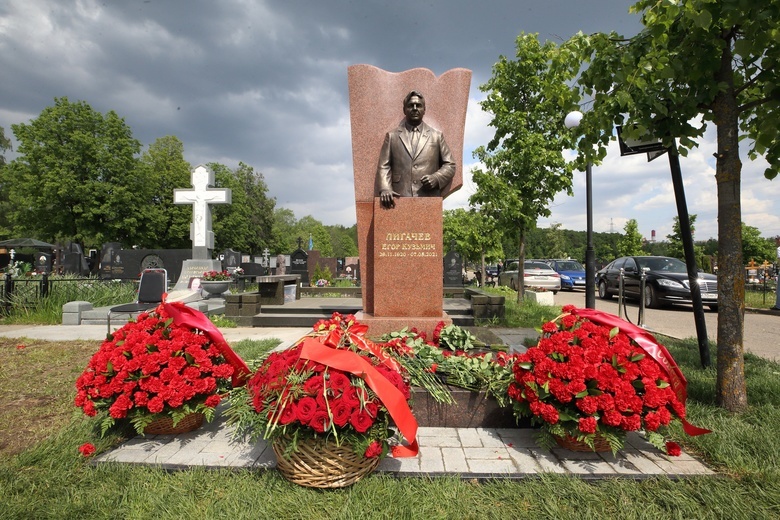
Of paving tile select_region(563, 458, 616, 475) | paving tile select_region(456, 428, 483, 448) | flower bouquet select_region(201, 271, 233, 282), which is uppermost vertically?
flower bouquet select_region(201, 271, 233, 282)

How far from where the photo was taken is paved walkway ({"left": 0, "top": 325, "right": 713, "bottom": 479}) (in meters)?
2.56

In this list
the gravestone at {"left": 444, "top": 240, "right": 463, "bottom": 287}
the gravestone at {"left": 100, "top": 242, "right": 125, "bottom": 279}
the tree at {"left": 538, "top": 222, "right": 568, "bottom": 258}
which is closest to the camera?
the gravestone at {"left": 444, "top": 240, "right": 463, "bottom": 287}

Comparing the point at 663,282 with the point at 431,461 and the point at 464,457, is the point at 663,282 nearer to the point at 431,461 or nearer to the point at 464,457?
the point at 464,457

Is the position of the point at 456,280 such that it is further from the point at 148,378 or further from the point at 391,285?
the point at 148,378

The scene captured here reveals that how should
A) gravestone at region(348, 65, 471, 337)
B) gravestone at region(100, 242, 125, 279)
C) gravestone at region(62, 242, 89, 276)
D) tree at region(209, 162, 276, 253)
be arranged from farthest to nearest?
tree at region(209, 162, 276, 253), gravestone at region(62, 242, 89, 276), gravestone at region(100, 242, 125, 279), gravestone at region(348, 65, 471, 337)

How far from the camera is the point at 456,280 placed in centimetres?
1900

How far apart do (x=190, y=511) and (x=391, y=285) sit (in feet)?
10.7

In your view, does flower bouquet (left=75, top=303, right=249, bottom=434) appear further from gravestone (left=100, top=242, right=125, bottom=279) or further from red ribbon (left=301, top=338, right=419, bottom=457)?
gravestone (left=100, top=242, right=125, bottom=279)

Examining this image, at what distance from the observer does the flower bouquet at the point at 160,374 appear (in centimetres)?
282

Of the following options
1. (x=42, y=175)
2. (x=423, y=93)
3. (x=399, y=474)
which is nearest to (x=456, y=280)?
(x=423, y=93)

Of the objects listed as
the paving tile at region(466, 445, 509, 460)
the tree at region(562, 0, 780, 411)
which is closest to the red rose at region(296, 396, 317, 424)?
the paving tile at region(466, 445, 509, 460)

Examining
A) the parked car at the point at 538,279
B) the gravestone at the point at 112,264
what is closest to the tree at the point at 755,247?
the parked car at the point at 538,279

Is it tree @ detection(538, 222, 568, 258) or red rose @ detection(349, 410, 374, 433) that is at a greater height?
tree @ detection(538, 222, 568, 258)

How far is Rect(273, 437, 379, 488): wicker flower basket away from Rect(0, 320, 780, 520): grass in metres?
0.07
